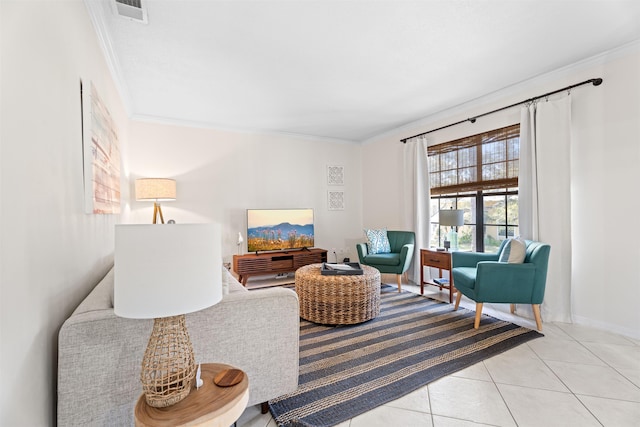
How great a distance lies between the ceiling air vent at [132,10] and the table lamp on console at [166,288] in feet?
6.04

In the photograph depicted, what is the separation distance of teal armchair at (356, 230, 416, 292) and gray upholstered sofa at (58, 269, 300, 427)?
8.94ft

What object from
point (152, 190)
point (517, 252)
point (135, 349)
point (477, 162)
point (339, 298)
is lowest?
point (339, 298)

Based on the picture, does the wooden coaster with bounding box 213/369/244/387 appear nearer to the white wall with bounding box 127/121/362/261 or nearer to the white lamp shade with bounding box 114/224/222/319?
the white lamp shade with bounding box 114/224/222/319

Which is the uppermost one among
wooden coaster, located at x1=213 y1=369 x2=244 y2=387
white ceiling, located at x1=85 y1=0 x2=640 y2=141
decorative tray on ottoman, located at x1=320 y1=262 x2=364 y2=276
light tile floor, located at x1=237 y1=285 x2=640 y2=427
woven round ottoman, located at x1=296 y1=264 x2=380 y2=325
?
white ceiling, located at x1=85 y1=0 x2=640 y2=141

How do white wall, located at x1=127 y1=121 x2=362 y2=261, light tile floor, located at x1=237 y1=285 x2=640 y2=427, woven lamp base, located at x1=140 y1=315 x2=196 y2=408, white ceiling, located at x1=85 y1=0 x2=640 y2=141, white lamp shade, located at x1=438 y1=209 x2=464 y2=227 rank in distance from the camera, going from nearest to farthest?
1. woven lamp base, located at x1=140 y1=315 x2=196 y2=408
2. light tile floor, located at x1=237 y1=285 x2=640 y2=427
3. white ceiling, located at x1=85 y1=0 x2=640 y2=141
4. white lamp shade, located at x1=438 y1=209 x2=464 y2=227
5. white wall, located at x1=127 y1=121 x2=362 y2=261

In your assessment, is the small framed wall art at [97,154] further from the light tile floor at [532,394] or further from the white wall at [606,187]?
the white wall at [606,187]

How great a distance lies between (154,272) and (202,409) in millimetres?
506

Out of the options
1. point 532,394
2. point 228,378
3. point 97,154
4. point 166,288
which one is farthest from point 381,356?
point 97,154

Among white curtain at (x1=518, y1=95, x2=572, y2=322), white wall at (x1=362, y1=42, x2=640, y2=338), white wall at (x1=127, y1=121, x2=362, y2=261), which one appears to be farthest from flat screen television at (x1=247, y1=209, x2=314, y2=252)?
white wall at (x1=362, y1=42, x2=640, y2=338)

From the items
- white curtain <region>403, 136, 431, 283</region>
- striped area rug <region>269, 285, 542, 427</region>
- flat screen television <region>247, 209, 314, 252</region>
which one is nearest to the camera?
striped area rug <region>269, 285, 542, 427</region>

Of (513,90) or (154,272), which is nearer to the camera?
(154,272)

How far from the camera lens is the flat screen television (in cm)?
471

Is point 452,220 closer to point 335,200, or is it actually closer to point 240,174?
point 335,200

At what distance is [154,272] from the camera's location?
0.96 meters
